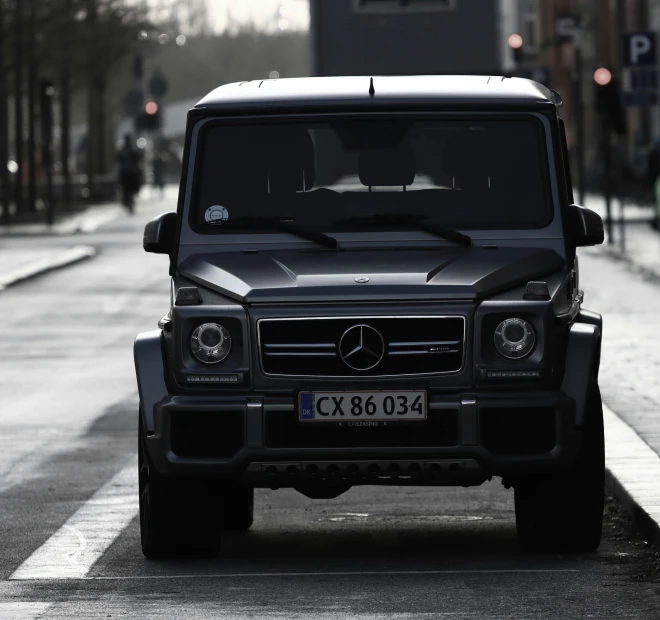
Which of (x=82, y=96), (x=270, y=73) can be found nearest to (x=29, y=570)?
(x=82, y=96)

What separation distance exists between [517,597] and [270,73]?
512ft

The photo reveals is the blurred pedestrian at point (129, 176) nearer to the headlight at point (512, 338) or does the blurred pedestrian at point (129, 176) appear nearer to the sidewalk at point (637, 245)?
the sidewalk at point (637, 245)

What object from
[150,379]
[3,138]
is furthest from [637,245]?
[150,379]

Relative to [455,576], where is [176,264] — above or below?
above

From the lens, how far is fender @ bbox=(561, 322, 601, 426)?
27.1 ft

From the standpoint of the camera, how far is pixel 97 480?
11.1m

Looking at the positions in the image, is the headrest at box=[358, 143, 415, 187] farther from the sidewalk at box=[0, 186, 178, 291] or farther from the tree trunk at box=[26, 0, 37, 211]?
the tree trunk at box=[26, 0, 37, 211]

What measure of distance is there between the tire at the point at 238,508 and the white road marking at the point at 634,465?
5.38ft

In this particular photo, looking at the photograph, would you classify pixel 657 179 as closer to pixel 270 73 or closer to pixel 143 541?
pixel 143 541

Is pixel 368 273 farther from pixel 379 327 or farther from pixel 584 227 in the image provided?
pixel 584 227

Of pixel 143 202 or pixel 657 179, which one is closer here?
pixel 657 179

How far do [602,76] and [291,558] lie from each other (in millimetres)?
27511

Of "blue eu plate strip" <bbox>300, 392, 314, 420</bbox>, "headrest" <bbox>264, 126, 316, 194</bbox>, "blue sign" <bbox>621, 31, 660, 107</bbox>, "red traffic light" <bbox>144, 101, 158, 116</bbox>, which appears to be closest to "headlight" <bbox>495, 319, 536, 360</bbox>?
"blue eu plate strip" <bbox>300, 392, 314, 420</bbox>

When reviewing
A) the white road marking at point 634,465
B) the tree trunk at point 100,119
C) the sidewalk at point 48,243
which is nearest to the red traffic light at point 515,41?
the sidewalk at point 48,243
